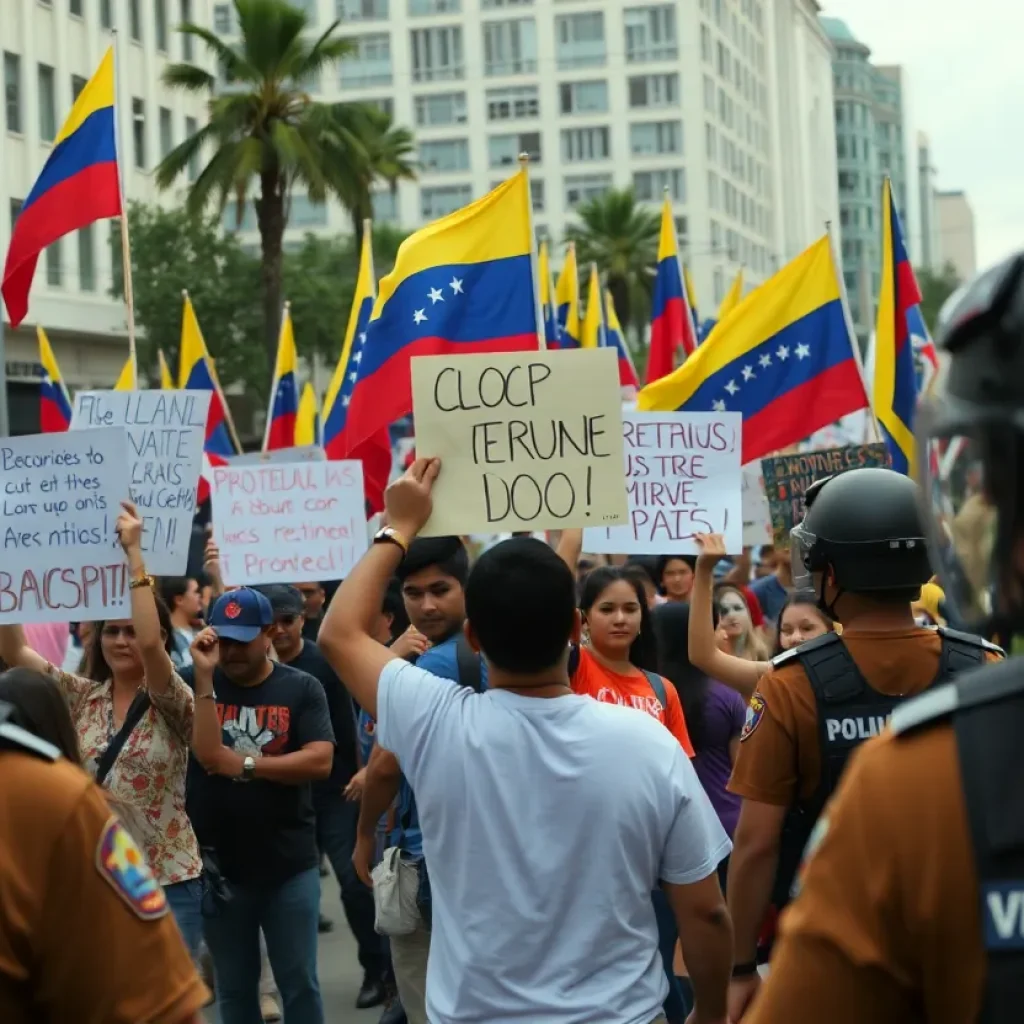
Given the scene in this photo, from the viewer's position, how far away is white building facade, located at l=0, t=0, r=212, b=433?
1483 inches

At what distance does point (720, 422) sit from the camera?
24.4 feet

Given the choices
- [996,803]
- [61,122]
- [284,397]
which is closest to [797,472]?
[996,803]

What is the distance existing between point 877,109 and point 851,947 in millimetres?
160940

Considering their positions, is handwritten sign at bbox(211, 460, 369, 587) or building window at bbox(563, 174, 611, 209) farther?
building window at bbox(563, 174, 611, 209)

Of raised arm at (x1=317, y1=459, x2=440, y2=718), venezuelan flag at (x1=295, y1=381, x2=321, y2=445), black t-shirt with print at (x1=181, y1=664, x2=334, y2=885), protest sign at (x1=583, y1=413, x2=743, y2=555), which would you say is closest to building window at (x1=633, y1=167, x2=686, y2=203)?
venezuelan flag at (x1=295, y1=381, x2=321, y2=445)

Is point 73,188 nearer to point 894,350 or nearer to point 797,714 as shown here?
point 894,350

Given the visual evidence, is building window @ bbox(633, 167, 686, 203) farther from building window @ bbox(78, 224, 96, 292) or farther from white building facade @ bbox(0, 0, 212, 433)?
building window @ bbox(78, 224, 96, 292)

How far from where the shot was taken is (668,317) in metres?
14.9

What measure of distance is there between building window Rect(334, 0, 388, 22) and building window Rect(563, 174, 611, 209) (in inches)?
497

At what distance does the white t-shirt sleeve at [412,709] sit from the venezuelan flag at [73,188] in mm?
6795

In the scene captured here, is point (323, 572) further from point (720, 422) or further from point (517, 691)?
point (517, 691)

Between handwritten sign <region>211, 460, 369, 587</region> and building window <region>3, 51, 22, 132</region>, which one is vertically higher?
building window <region>3, 51, 22, 132</region>

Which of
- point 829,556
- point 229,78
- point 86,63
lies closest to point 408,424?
point 229,78

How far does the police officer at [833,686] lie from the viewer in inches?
149
